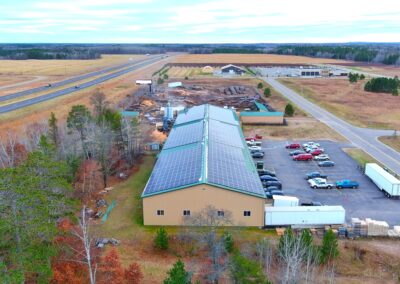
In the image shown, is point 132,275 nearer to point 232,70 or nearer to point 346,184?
point 346,184

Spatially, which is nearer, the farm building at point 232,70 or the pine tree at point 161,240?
the pine tree at point 161,240

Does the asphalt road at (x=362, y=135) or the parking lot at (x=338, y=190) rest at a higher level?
the asphalt road at (x=362, y=135)

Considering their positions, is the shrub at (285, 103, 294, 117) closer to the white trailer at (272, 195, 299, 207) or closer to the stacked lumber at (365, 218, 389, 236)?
the white trailer at (272, 195, 299, 207)

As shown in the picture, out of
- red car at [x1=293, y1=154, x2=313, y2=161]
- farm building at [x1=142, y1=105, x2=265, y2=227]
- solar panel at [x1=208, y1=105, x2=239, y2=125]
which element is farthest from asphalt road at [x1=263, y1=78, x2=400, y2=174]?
farm building at [x1=142, y1=105, x2=265, y2=227]

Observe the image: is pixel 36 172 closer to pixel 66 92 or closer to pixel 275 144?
pixel 275 144

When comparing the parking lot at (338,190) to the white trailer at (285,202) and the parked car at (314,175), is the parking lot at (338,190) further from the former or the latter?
the white trailer at (285,202)

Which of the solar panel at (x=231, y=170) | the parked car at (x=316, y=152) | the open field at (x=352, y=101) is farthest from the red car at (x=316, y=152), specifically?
the open field at (x=352, y=101)
